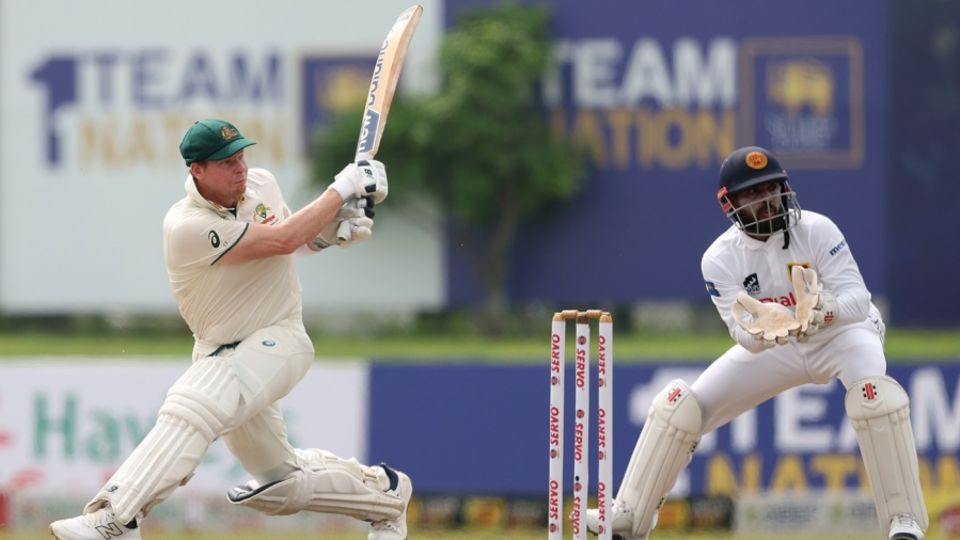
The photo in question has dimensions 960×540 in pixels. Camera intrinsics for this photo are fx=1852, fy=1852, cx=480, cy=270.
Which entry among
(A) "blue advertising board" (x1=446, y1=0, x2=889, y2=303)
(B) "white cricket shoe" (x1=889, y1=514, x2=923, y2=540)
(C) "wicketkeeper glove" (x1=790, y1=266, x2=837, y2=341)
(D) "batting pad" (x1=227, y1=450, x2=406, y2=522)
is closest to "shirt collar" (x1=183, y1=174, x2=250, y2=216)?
(D) "batting pad" (x1=227, y1=450, x2=406, y2=522)

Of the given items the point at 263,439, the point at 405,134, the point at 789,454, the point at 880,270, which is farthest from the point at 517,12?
the point at 263,439

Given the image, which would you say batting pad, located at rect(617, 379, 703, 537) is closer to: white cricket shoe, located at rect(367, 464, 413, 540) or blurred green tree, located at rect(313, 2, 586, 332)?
white cricket shoe, located at rect(367, 464, 413, 540)

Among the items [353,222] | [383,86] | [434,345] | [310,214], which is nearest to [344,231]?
[353,222]

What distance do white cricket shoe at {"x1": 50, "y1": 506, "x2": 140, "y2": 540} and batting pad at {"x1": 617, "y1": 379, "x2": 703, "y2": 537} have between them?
66.1 inches

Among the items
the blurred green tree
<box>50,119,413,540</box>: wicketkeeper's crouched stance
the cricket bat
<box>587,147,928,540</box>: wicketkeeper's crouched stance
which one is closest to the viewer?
<box>50,119,413,540</box>: wicketkeeper's crouched stance

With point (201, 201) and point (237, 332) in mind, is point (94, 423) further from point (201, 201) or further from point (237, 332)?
point (201, 201)

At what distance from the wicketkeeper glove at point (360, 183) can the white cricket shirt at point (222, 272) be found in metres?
0.31

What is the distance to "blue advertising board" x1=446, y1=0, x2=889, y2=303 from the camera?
1844 centimetres

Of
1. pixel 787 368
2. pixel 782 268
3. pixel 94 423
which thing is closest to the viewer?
pixel 782 268

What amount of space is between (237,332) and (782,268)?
5.65ft

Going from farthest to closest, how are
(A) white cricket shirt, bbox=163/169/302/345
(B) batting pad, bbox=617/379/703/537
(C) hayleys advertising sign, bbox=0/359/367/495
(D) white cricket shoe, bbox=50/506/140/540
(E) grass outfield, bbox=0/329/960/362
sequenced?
1. (E) grass outfield, bbox=0/329/960/362
2. (C) hayleys advertising sign, bbox=0/359/367/495
3. (B) batting pad, bbox=617/379/703/537
4. (A) white cricket shirt, bbox=163/169/302/345
5. (D) white cricket shoe, bbox=50/506/140/540

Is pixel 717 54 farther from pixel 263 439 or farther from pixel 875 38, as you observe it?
pixel 263 439

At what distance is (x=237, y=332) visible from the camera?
5.73 metres

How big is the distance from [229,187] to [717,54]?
1335cm
